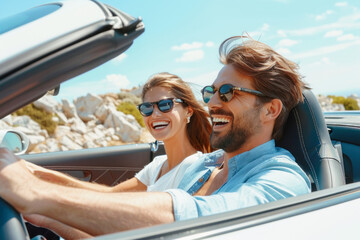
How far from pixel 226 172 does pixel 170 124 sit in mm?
785

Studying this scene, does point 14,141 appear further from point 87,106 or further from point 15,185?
point 87,106

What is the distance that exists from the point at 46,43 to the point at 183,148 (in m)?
1.84

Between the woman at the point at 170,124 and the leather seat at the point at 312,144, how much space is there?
765mm

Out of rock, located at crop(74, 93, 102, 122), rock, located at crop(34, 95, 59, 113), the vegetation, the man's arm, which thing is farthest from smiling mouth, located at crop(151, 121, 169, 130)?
the vegetation

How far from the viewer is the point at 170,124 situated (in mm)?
2713

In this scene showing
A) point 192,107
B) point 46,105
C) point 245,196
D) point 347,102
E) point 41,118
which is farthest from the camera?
point 347,102

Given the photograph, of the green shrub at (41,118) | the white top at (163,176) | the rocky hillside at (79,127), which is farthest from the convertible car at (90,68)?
the green shrub at (41,118)

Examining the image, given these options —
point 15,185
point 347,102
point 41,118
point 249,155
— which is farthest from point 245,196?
point 347,102

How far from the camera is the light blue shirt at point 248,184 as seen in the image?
1350 mm

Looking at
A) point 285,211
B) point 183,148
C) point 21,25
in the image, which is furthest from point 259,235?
point 183,148

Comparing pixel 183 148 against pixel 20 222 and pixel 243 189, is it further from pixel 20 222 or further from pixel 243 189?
pixel 20 222

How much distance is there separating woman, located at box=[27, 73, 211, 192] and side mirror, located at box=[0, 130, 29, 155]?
29.9 inches

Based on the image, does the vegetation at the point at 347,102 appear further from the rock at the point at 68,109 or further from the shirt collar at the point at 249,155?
the shirt collar at the point at 249,155

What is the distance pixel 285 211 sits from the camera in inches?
45.0
